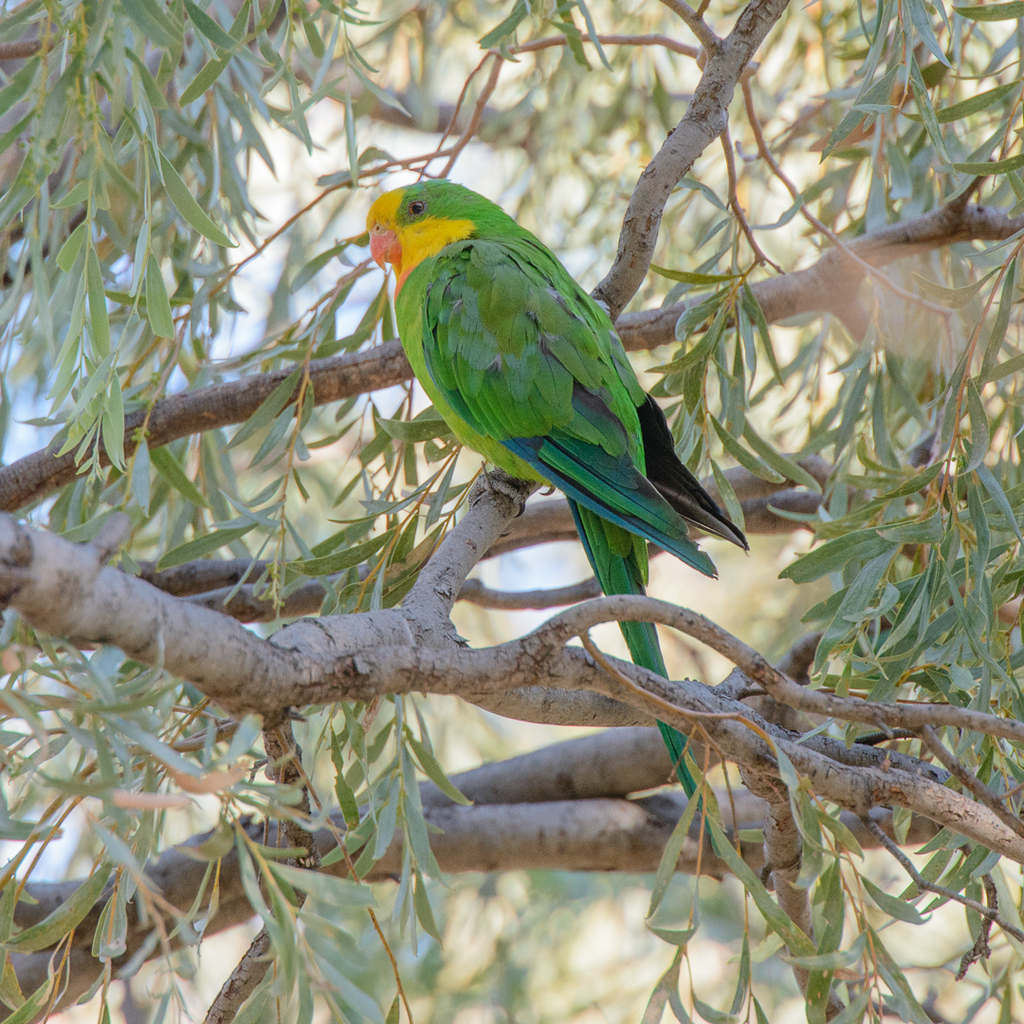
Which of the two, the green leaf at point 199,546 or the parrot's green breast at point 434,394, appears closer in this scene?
the green leaf at point 199,546

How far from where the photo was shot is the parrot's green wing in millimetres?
1710

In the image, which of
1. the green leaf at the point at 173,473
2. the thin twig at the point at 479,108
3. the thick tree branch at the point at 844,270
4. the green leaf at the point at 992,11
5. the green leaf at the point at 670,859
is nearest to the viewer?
the green leaf at the point at 670,859

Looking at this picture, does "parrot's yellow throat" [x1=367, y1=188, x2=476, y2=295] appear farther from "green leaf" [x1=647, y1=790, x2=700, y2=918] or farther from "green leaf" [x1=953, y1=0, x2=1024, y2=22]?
"green leaf" [x1=647, y1=790, x2=700, y2=918]

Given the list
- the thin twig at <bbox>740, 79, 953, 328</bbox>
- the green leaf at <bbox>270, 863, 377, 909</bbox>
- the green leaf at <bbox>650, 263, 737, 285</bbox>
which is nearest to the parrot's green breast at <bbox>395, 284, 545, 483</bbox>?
the green leaf at <bbox>650, 263, 737, 285</bbox>

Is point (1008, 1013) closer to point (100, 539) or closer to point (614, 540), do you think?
point (614, 540)

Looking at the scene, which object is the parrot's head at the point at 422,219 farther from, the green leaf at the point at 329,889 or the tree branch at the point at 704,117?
the green leaf at the point at 329,889

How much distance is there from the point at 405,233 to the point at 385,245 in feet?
0.17

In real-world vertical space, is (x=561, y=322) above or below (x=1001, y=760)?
above

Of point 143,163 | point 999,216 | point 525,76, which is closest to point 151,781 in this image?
point 143,163

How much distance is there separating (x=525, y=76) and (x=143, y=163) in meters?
2.21

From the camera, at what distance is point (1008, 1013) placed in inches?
55.4

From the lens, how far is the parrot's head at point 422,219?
2.21 metres

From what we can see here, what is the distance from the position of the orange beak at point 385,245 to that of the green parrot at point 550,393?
9.4 inches

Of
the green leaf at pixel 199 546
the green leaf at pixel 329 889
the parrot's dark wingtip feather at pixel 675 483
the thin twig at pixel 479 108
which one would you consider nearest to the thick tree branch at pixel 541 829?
the green leaf at pixel 199 546
